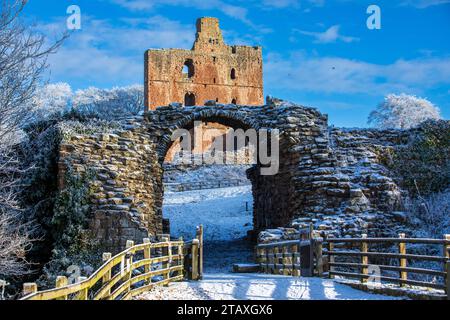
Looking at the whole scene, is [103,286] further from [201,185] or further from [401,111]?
[401,111]

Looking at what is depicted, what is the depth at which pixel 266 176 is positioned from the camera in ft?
80.2

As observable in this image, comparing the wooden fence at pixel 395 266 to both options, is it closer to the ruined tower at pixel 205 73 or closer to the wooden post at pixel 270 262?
the wooden post at pixel 270 262

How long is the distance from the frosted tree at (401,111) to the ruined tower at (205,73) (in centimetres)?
1087

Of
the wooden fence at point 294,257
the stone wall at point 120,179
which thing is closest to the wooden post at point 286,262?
the wooden fence at point 294,257

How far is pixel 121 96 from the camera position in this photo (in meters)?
69.6

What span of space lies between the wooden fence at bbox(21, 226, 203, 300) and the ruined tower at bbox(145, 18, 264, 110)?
3399 cm

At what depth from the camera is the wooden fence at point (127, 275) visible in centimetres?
653

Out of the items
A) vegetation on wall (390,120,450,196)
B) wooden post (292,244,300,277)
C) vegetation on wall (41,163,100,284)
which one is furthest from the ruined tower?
wooden post (292,244,300,277)

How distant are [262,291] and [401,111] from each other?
45659mm

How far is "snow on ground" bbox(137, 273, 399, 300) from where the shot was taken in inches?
396

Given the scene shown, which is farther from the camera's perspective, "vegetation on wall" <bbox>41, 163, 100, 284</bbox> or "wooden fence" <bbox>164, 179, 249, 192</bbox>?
"wooden fence" <bbox>164, 179, 249, 192</bbox>

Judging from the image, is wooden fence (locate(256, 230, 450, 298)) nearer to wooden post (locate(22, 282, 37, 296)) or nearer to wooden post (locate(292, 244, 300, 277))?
wooden post (locate(292, 244, 300, 277))

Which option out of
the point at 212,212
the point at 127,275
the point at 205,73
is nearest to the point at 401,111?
the point at 205,73

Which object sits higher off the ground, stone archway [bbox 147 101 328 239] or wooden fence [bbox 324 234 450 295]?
stone archway [bbox 147 101 328 239]
